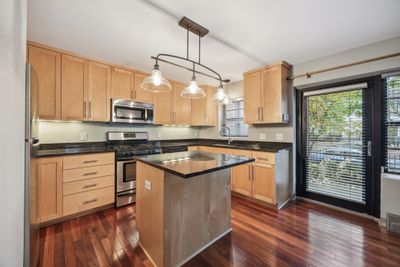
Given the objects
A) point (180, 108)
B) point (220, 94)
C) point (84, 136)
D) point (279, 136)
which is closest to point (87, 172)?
point (84, 136)

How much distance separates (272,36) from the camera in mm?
2176

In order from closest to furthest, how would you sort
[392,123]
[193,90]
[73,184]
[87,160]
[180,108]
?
[193,90]
[392,123]
[73,184]
[87,160]
[180,108]

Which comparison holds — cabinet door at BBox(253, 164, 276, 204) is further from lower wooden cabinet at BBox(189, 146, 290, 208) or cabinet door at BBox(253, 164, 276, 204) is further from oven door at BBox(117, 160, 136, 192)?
oven door at BBox(117, 160, 136, 192)

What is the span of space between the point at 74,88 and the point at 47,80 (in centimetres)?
32

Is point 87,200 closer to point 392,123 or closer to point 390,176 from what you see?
point 390,176

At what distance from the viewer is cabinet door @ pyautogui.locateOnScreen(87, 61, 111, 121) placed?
2.84 metres

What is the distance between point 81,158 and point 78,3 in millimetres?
1905

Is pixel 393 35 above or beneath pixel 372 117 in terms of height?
above

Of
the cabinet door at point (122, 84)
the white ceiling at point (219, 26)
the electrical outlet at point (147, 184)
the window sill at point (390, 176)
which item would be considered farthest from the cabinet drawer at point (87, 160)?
the window sill at point (390, 176)

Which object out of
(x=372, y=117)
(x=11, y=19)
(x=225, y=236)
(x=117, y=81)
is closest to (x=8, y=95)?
(x=11, y=19)

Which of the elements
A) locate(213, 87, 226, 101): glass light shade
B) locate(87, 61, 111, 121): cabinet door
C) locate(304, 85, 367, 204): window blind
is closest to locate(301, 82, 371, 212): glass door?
locate(304, 85, 367, 204): window blind

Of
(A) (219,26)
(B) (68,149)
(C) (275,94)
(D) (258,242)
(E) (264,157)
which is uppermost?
(A) (219,26)

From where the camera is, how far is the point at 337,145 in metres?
2.81

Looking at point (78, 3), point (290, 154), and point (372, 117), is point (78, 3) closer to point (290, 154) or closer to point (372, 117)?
point (290, 154)
